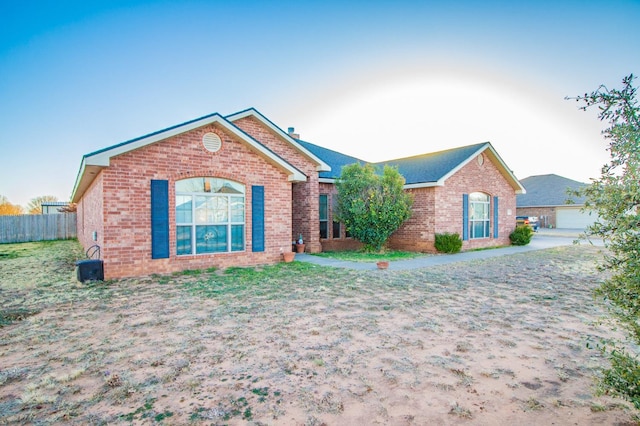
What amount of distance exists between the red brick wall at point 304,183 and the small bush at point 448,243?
526 centimetres

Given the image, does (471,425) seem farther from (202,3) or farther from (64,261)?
(64,261)

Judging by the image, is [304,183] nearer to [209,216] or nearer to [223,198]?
[223,198]

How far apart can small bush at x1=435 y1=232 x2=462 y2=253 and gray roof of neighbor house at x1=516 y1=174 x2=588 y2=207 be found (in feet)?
87.1

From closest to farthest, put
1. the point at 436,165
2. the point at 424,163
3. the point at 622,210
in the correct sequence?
the point at 622,210 < the point at 436,165 < the point at 424,163

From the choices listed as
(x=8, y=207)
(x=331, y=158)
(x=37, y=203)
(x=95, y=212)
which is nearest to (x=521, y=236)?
(x=331, y=158)

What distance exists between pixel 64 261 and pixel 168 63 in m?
9.36

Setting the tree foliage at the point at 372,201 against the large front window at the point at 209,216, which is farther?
the tree foliage at the point at 372,201

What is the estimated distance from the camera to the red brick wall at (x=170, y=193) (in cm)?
880

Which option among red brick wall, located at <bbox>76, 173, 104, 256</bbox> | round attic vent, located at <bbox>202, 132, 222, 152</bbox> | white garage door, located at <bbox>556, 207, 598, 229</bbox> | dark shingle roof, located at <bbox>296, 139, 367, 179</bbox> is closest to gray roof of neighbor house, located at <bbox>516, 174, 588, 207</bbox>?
white garage door, located at <bbox>556, 207, 598, 229</bbox>

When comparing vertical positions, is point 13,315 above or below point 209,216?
below

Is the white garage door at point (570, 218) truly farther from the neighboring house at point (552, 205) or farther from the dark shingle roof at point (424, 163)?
the dark shingle roof at point (424, 163)

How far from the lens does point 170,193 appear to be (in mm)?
9578

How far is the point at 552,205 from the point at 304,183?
32.4 m

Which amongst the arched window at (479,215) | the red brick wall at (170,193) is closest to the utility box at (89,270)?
the red brick wall at (170,193)
